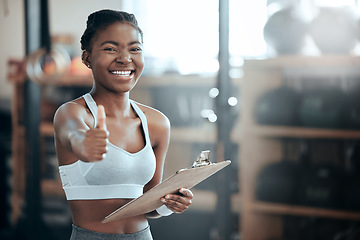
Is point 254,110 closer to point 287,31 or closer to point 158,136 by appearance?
point 287,31

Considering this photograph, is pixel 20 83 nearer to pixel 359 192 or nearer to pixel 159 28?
pixel 159 28

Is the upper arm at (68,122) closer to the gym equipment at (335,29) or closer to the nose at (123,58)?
the nose at (123,58)

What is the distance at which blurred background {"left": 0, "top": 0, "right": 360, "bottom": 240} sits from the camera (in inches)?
69.6

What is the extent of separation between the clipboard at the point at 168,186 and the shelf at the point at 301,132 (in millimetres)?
1511

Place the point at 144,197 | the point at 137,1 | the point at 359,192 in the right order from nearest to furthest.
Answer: the point at 144,197, the point at 359,192, the point at 137,1

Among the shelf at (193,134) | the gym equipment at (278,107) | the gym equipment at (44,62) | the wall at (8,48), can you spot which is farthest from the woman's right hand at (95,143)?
the wall at (8,48)

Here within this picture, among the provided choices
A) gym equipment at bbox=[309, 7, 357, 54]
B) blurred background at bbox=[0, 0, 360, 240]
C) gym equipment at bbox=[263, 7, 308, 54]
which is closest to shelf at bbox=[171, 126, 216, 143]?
blurred background at bbox=[0, 0, 360, 240]

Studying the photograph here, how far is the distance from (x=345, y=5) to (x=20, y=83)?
1618 millimetres

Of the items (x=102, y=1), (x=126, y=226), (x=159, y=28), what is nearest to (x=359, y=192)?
(x=159, y=28)

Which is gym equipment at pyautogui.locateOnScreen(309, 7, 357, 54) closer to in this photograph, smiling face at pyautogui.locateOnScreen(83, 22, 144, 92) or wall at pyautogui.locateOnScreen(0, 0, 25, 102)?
wall at pyautogui.locateOnScreen(0, 0, 25, 102)

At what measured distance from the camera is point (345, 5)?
1832 mm

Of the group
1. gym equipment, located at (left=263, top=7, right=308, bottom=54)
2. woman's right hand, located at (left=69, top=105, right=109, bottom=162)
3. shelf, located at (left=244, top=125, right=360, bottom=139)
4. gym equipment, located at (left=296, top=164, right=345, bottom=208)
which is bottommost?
gym equipment, located at (left=296, top=164, right=345, bottom=208)

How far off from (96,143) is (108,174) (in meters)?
0.05

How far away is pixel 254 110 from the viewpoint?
1.84 metres
